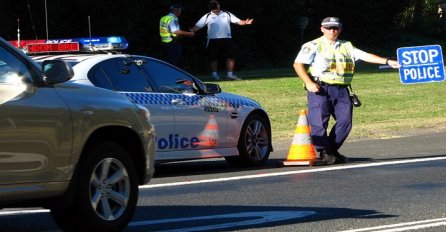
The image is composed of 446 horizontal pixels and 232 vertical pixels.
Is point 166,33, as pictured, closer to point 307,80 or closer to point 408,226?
point 307,80

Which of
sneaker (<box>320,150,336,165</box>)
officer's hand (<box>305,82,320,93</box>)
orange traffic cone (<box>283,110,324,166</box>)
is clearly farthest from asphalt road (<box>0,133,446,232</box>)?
officer's hand (<box>305,82,320,93</box>)

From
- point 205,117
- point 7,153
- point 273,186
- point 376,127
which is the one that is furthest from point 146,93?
point 376,127

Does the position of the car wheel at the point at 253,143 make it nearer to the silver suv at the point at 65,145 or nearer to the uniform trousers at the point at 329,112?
the uniform trousers at the point at 329,112

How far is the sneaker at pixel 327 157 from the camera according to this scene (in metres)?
13.3

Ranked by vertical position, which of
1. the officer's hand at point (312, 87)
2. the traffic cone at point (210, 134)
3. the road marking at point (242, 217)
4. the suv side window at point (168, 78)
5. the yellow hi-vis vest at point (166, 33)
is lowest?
the road marking at point (242, 217)

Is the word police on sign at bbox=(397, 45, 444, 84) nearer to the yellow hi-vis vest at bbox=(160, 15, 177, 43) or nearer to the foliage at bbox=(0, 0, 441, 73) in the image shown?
the yellow hi-vis vest at bbox=(160, 15, 177, 43)

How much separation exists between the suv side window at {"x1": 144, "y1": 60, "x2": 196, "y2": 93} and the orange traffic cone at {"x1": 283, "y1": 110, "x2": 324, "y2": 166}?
4.57 ft

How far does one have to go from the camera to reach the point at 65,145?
764 cm

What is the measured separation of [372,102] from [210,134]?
29.9ft

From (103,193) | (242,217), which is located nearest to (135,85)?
(242,217)

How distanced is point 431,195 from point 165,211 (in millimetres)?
2510

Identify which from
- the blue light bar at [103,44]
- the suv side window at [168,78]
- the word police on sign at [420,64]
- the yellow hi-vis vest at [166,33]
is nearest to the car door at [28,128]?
the blue light bar at [103,44]

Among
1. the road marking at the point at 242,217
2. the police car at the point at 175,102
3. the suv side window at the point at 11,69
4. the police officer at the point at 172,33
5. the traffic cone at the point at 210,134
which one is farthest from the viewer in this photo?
the police officer at the point at 172,33

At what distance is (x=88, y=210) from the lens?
780 centimetres
